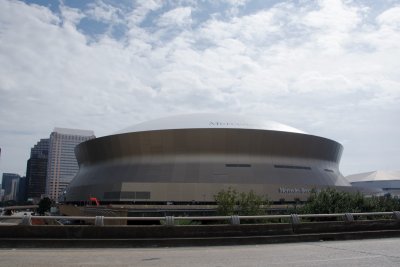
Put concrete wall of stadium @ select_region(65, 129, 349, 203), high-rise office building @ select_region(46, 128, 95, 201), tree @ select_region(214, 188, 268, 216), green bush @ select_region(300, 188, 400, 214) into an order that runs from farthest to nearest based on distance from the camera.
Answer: high-rise office building @ select_region(46, 128, 95, 201) → concrete wall of stadium @ select_region(65, 129, 349, 203) → tree @ select_region(214, 188, 268, 216) → green bush @ select_region(300, 188, 400, 214)

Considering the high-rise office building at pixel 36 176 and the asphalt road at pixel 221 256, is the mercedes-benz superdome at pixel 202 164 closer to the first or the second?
the asphalt road at pixel 221 256

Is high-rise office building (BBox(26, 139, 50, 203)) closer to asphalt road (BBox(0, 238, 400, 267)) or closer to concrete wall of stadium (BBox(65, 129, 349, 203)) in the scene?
concrete wall of stadium (BBox(65, 129, 349, 203))

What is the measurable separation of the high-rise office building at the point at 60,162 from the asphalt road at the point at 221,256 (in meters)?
165

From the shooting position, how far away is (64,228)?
11586 mm

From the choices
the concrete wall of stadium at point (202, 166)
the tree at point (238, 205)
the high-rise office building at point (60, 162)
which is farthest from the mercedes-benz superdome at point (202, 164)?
the high-rise office building at point (60, 162)

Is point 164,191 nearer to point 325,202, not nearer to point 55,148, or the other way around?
point 325,202

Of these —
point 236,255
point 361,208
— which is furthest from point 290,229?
point 361,208

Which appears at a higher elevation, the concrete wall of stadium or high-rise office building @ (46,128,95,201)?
high-rise office building @ (46,128,95,201)

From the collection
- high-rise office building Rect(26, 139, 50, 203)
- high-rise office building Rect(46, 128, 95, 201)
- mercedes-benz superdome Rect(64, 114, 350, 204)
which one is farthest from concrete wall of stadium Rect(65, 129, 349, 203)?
high-rise office building Rect(26, 139, 50, 203)

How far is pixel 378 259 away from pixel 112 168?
56.4 m

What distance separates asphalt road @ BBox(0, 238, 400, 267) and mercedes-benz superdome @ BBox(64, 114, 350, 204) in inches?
1593

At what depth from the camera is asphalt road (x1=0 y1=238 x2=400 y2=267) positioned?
8.72 m

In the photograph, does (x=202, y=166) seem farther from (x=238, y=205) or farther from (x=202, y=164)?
(x=238, y=205)

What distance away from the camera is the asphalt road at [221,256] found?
872 cm
